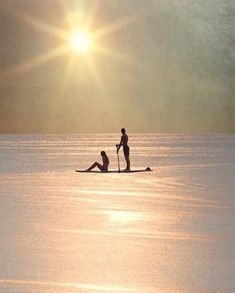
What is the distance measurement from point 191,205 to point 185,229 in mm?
4887

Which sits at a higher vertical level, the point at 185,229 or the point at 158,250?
the point at 185,229

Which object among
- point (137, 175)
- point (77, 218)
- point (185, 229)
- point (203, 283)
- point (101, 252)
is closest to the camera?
point (203, 283)

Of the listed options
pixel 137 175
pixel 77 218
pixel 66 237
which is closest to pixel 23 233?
pixel 66 237

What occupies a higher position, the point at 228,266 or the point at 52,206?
the point at 52,206

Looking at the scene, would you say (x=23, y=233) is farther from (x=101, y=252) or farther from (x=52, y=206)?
(x=52, y=206)

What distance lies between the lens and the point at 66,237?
47.2ft

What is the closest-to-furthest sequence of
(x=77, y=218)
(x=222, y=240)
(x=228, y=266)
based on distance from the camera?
(x=228, y=266)
(x=222, y=240)
(x=77, y=218)

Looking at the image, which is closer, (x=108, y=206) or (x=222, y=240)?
(x=222, y=240)

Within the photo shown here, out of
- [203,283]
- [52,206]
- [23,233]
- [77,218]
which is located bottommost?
[203,283]

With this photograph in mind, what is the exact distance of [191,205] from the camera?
808 inches

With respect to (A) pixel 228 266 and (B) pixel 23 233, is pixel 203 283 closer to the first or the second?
(A) pixel 228 266

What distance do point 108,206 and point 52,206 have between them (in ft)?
4.13

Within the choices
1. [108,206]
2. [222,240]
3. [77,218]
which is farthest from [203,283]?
[108,206]

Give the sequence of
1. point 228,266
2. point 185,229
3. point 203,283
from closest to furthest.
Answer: point 203,283 → point 228,266 → point 185,229
